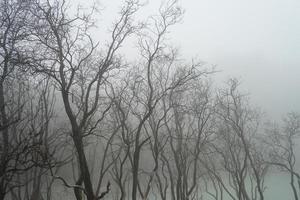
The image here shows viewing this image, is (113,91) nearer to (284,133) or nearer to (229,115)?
(229,115)

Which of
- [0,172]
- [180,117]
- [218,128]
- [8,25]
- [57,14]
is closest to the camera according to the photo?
[0,172]

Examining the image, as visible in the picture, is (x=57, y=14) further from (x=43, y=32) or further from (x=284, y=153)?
(x=284, y=153)

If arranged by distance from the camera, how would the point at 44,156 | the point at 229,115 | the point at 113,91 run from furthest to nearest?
the point at 229,115 → the point at 113,91 → the point at 44,156

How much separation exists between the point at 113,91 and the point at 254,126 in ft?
43.5

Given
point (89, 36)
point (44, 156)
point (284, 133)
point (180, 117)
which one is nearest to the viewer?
point (44, 156)

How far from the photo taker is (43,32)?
8.42m

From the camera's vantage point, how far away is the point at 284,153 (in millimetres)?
20875

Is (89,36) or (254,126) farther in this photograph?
(254,126)

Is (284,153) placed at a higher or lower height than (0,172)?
higher

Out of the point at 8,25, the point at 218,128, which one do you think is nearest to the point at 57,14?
the point at 8,25

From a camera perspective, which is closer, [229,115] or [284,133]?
[229,115]

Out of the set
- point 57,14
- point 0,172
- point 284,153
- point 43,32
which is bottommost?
point 0,172

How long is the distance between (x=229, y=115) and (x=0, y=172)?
574 inches

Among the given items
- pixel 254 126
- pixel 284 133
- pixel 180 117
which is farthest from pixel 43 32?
pixel 284 133
